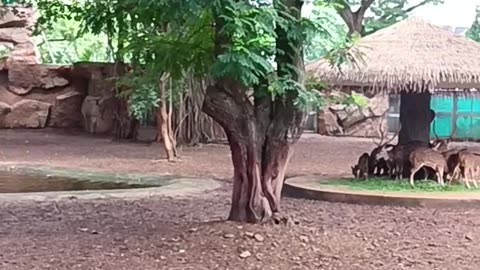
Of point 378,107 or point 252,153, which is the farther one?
point 378,107

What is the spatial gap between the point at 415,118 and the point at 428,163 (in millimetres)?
1274

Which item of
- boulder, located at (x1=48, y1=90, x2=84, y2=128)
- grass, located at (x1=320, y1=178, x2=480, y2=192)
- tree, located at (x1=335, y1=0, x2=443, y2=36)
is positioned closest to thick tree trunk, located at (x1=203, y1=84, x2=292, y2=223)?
grass, located at (x1=320, y1=178, x2=480, y2=192)

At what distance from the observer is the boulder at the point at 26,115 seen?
58.8 ft

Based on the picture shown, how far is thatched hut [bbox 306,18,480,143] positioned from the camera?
8.25 m

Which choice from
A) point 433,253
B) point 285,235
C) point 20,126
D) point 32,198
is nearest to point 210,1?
point 285,235

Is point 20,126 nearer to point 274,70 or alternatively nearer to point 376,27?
point 376,27

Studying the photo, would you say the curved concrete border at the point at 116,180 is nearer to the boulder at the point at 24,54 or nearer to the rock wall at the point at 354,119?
the boulder at the point at 24,54

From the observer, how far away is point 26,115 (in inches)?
709

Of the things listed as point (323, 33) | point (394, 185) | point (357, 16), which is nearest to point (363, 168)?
point (394, 185)

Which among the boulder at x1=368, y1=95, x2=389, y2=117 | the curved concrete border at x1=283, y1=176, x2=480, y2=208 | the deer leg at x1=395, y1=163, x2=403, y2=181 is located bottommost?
the curved concrete border at x1=283, y1=176, x2=480, y2=208

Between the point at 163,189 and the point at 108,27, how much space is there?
3053mm

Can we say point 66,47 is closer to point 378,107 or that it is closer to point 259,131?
point 378,107

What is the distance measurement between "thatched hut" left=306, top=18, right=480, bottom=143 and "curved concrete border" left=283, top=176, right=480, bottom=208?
122 cm

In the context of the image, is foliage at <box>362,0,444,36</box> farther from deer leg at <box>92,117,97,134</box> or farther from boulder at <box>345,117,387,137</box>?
deer leg at <box>92,117,97,134</box>
